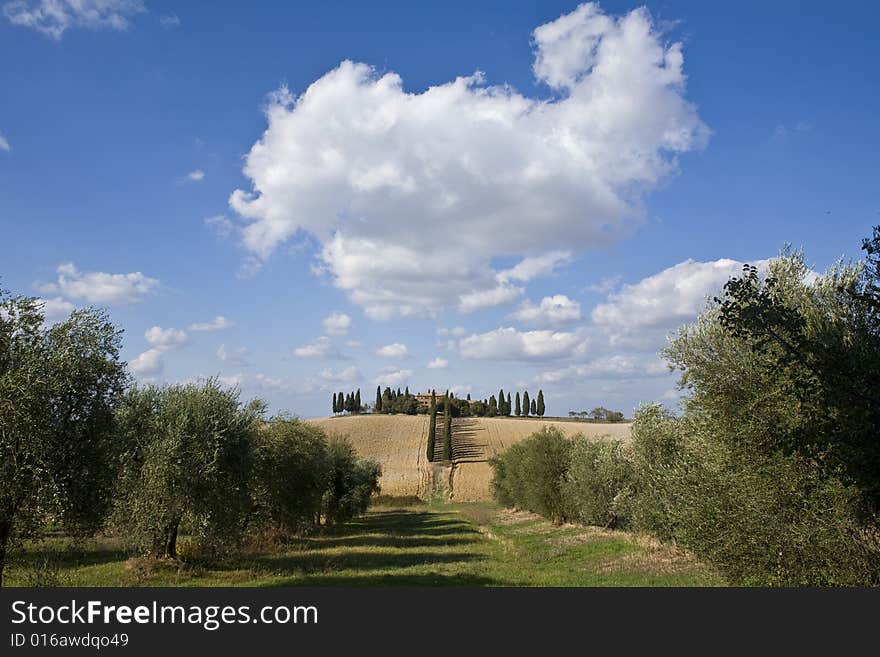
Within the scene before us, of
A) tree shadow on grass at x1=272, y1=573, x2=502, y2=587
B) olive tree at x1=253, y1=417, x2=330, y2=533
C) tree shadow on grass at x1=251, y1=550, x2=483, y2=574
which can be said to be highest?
olive tree at x1=253, y1=417, x2=330, y2=533

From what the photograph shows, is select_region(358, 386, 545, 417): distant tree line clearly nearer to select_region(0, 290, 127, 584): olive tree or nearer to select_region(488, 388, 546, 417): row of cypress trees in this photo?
select_region(488, 388, 546, 417): row of cypress trees

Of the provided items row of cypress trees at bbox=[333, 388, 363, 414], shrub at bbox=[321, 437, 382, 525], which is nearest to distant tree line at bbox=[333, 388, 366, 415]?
row of cypress trees at bbox=[333, 388, 363, 414]

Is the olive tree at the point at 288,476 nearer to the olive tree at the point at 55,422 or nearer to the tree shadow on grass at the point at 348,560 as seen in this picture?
the tree shadow on grass at the point at 348,560

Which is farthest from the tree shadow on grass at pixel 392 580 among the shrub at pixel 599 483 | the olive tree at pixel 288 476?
the shrub at pixel 599 483

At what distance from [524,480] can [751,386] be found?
44532 millimetres

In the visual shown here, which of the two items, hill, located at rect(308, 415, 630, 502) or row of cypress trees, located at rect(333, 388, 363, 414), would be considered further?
row of cypress trees, located at rect(333, 388, 363, 414)

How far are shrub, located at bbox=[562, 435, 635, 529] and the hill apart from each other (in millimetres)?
38043

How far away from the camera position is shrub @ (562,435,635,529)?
133ft

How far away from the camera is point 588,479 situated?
43.8 m

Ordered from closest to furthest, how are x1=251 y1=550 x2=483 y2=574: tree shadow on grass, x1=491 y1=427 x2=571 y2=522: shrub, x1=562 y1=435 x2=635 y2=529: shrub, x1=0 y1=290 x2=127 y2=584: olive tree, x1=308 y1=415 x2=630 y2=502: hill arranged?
x1=0 y1=290 x2=127 y2=584: olive tree, x1=251 y1=550 x2=483 y2=574: tree shadow on grass, x1=562 y1=435 x2=635 y2=529: shrub, x1=491 y1=427 x2=571 y2=522: shrub, x1=308 y1=415 x2=630 y2=502: hill

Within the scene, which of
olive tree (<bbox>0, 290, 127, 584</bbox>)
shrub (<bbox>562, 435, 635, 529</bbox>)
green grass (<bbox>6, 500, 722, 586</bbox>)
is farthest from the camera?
shrub (<bbox>562, 435, 635, 529</bbox>)

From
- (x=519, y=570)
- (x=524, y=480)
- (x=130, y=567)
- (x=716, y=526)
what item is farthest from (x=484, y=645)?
(x=524, y=480)

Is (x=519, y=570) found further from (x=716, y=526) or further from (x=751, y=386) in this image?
(x=751, y=386)

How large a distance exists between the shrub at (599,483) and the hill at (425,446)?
125 ft
